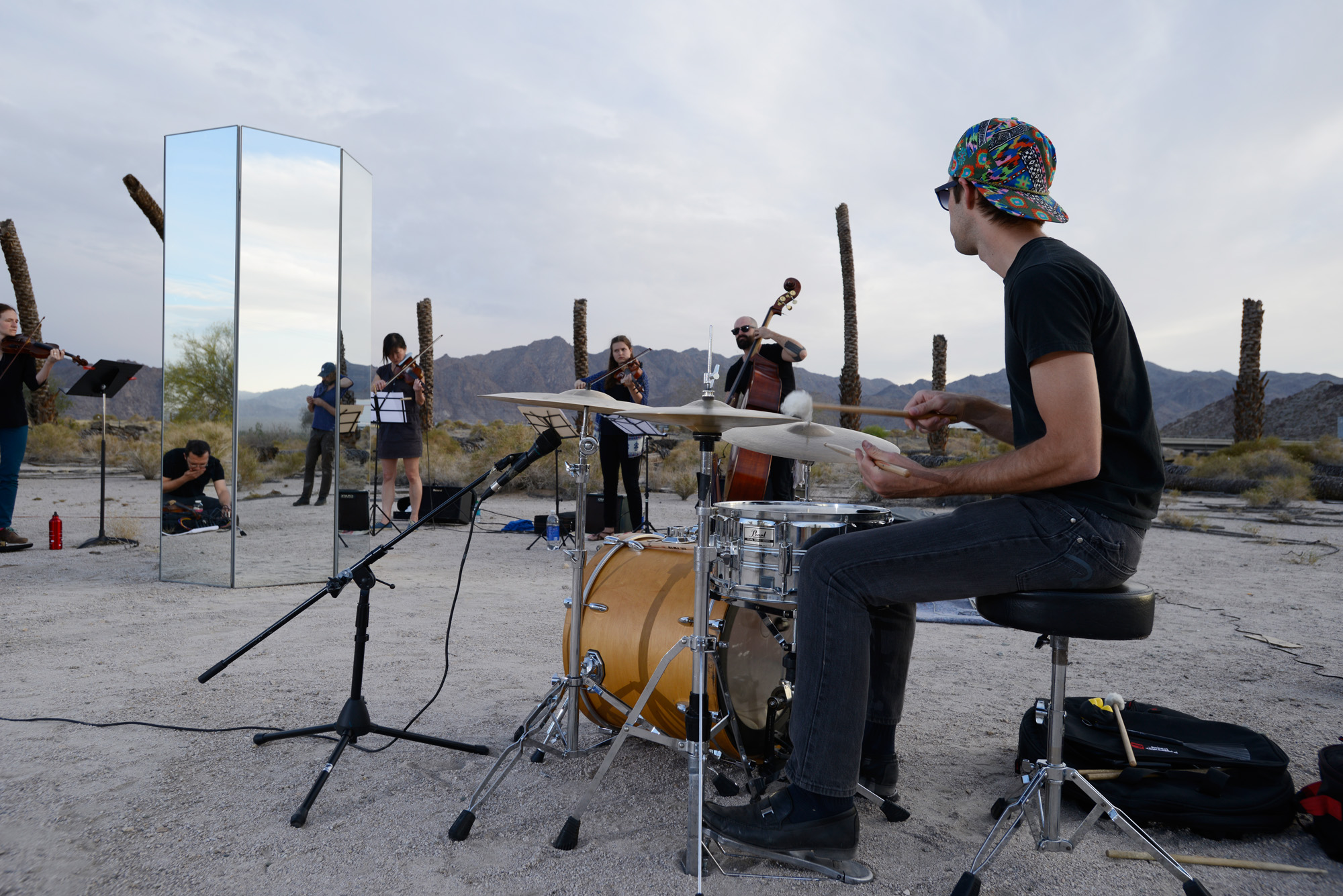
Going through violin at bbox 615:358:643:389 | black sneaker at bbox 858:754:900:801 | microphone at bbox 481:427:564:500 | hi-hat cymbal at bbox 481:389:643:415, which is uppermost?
violin at bbox 615:358:643:389

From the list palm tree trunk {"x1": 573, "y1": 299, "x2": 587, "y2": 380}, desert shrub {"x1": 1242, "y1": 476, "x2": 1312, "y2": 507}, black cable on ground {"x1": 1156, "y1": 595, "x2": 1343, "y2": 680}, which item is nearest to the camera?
black cable on ground {"x1": 1156, "y1": 595, "x2": 1343, "y2": 680}

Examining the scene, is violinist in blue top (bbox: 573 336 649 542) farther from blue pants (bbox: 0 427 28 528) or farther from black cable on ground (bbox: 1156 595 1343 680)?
blue pants (bbox: 0 427 28 528)

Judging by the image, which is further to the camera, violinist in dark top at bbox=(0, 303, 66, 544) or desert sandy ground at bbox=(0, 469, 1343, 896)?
violinist in dark top at bbox=(0, 303, 66, 544)

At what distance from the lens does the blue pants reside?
23.1 feet

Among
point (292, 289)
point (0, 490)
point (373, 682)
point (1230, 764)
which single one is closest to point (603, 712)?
point (373, 682)

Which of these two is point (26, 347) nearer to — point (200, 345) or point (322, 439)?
point (200, 345)

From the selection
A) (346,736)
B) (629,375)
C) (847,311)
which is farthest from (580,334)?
(346,736)

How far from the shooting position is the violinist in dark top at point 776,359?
255 inches

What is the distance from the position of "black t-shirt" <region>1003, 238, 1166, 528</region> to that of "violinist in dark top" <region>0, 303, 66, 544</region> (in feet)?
25.4

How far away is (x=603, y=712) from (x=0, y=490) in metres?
6.99

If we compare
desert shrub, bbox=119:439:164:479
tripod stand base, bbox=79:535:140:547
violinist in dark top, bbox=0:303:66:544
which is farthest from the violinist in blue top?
desert shrub, bbox=119:439:164:479

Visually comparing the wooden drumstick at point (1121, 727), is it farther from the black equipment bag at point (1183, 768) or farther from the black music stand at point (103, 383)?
the black music stand at point (103, 383)

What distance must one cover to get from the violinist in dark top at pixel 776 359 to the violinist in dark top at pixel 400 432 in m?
3.80

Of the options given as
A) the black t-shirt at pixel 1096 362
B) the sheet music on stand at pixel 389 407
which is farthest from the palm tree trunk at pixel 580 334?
the black t-shirt at pixel 1096 362
